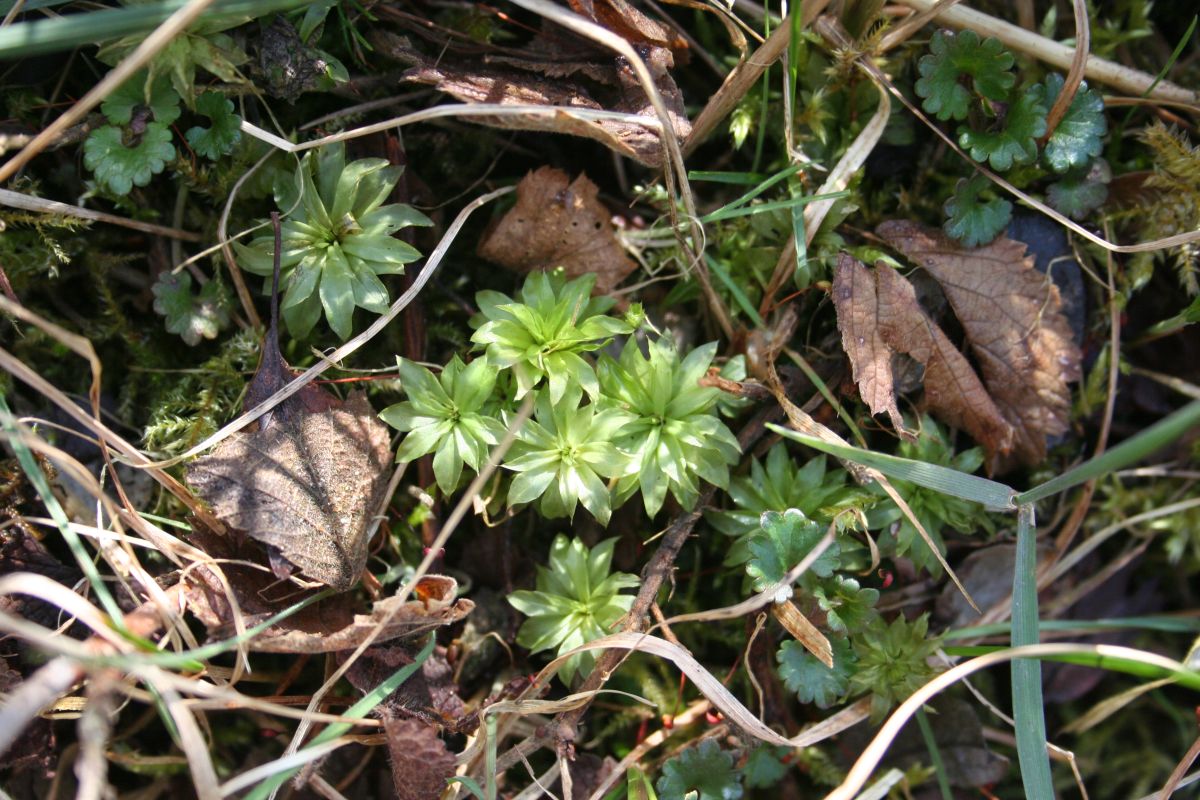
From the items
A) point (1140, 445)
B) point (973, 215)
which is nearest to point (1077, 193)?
point (973, 215)

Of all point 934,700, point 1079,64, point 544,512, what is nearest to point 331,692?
point 544,512

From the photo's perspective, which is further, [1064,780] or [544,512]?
[1064,780]

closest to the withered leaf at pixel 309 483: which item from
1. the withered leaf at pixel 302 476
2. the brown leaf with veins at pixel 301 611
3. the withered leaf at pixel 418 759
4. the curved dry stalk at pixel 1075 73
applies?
the withered leaf at pixel 302 476

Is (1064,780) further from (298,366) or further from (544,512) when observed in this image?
(298,366)

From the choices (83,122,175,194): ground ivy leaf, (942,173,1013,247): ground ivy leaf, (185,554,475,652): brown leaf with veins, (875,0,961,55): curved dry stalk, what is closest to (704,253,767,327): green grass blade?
(942,173,1013,247): ground ivy leaf

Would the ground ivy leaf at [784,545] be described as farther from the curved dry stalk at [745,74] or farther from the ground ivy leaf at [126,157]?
the ground ivy leaf at [126,157]

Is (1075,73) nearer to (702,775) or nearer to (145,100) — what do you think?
(702,775)
